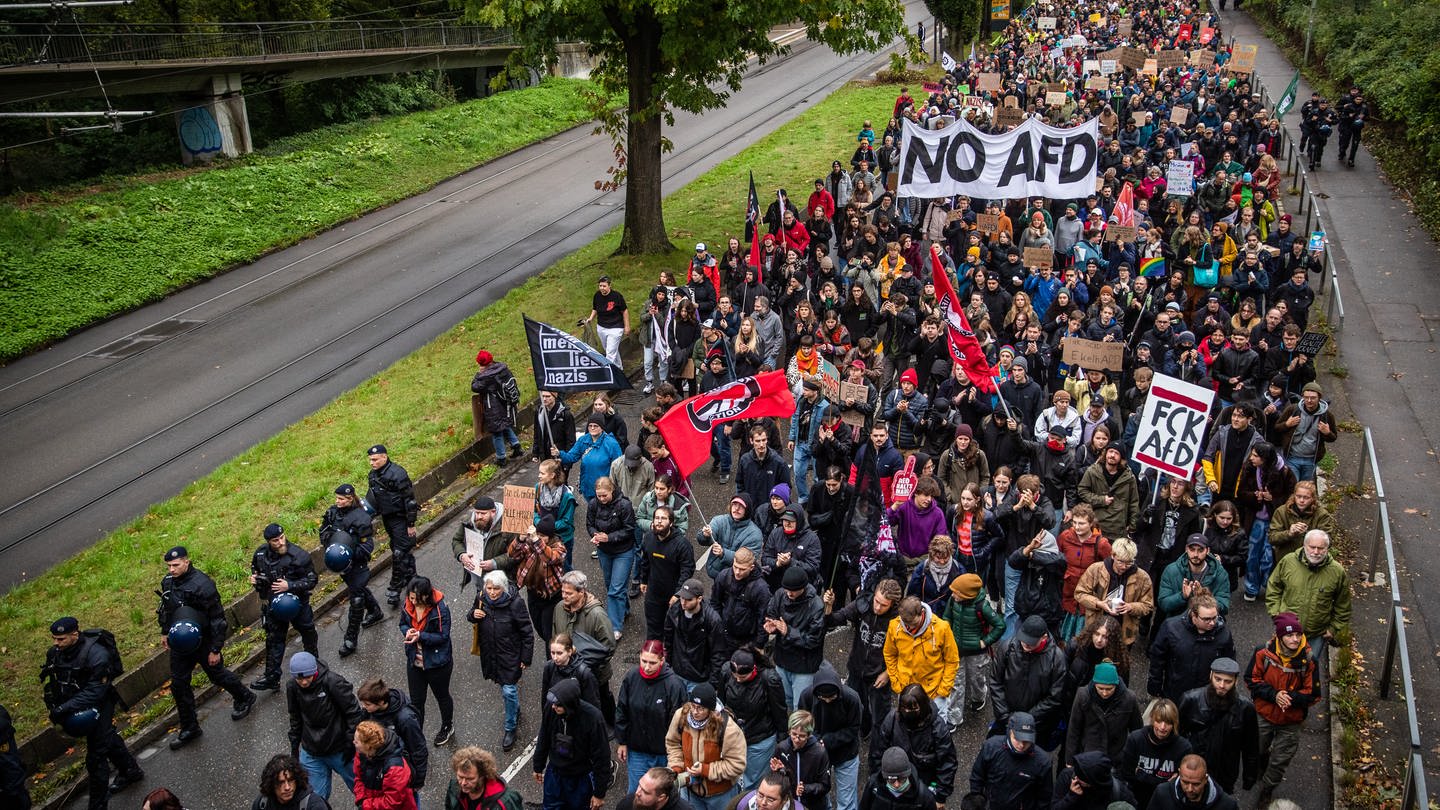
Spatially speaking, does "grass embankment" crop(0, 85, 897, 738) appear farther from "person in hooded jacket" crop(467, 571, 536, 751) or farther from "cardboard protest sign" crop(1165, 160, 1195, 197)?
"cardboard protest sign" crop(1165, 160, 1195, 197)

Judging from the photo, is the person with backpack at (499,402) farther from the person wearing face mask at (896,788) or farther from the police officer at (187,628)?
the person wearing face mask at (896,788)

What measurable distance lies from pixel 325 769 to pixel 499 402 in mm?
6906

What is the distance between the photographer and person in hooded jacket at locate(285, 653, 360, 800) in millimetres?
8172

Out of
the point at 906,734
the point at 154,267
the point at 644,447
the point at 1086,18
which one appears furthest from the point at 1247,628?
the point at 1086,18

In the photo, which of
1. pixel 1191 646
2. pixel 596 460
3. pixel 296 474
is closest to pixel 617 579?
pixel 596 460

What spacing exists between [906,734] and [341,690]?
411cm

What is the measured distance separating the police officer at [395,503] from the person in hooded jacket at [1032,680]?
20.0ft

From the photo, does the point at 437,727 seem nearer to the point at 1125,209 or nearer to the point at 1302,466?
the point at 1302,466

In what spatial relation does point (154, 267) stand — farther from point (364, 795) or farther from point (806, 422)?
point (364, 795)

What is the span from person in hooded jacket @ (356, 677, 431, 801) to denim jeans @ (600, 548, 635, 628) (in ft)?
9.32

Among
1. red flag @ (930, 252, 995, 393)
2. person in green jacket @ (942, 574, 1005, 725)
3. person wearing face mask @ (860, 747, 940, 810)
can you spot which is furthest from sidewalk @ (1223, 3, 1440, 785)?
person wearing face mask @ (860, 747, 940, 810)

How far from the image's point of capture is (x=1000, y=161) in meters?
17.2

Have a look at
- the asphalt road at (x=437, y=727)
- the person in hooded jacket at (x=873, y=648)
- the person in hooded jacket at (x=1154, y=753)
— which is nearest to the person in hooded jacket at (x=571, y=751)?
the asphalt road at (x=437, y=727)

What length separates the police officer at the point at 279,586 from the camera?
1015cm
